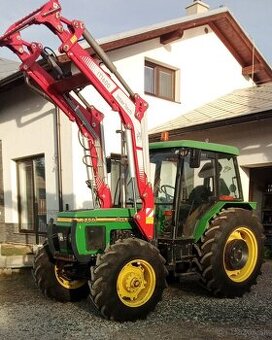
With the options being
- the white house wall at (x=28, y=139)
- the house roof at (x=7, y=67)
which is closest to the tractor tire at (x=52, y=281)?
the white house wall at (x=28, y=139)

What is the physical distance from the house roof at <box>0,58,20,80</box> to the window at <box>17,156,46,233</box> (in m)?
2.94

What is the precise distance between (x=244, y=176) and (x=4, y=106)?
21.2 feet

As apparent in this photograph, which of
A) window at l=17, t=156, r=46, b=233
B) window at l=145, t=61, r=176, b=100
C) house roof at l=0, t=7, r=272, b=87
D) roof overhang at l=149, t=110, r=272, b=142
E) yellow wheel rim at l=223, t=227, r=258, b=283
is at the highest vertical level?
house roof at l=0, t=7, r=272, b=87

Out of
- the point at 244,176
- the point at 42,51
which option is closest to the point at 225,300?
the point at 42,51

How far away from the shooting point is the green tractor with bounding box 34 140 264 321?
5.22 metres

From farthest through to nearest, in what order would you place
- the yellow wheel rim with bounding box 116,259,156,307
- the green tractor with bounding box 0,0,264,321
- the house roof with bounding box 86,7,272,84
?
the house roof with bounding box 86,7,272,84
the green tractor with bounding box 0,0,264,321
the yellow wheel rim with bounding box 116,259,156,307

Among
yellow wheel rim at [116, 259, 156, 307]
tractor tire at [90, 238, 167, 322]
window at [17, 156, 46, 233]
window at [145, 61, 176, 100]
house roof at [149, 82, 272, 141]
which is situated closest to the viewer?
tractor tire at [90, 238, 167, 322]

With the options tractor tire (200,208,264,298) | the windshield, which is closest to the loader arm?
the windshield

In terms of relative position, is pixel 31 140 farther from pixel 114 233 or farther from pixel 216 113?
pixel 114 233

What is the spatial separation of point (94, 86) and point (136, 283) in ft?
7.88

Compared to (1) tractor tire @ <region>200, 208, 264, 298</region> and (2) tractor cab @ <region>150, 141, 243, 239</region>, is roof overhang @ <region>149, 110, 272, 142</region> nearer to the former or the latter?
(2) tractor cab @ <region>150, 141, 243, 239</region>

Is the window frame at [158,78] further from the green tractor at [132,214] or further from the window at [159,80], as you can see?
the green tractor at [132,214]

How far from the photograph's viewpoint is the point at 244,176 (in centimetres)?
1048

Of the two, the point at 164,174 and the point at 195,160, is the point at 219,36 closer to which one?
the point at 164,174
